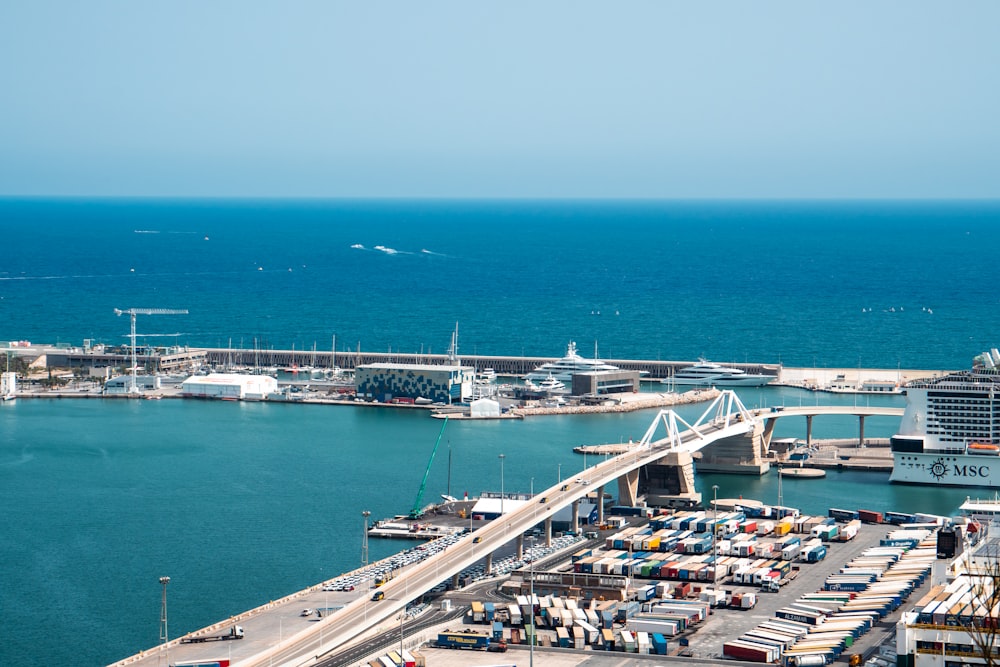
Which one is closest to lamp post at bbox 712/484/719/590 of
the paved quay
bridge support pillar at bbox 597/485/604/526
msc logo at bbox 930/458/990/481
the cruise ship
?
the paved quay

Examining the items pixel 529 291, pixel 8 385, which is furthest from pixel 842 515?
pixel 529 291

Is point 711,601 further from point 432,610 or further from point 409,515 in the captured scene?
point 409,515

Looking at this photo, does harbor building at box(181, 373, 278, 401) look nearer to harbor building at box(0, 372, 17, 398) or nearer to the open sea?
the open sea

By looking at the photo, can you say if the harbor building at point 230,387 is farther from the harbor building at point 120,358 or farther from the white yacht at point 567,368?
the white yacht at point 567,368

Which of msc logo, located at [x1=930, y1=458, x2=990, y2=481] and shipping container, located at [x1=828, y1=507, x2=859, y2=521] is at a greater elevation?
msc logo, located at [x1=930, y1=458, x2=990, y2=481]

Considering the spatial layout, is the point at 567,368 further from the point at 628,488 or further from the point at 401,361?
the point at 628,488
